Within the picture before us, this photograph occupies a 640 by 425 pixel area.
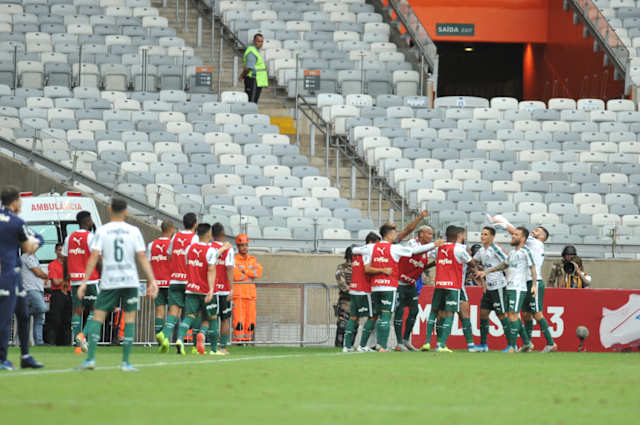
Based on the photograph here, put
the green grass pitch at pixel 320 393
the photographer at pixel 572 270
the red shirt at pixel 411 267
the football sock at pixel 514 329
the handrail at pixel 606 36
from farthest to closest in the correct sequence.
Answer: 1. the handrail at pixel 606 36
2. the photographer at pixel 572 270
3. the football sock at pixel 514 329
4. the red shirt at pixel 411 267
5. the green grass pitch at pixel 320 393

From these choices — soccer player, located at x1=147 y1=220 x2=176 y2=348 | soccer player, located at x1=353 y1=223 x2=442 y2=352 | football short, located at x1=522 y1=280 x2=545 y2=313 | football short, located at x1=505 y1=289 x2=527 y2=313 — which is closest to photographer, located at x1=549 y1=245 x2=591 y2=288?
football short, located at x1=522 y1=280 x2=545 y2=313

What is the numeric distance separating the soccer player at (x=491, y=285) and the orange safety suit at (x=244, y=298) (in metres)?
4.12

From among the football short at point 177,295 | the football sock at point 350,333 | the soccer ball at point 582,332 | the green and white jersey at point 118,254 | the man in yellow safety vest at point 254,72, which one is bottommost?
the soccer ball at point 582,332

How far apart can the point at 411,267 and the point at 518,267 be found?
65.9 inches

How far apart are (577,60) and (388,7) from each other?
6287 millimetres

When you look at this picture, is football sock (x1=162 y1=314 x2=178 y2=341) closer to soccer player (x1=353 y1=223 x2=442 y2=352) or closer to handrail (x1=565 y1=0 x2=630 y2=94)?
soccer player (x1=353 y1=223 x2=442 y2=352)

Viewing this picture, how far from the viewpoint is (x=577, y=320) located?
19.8 metres

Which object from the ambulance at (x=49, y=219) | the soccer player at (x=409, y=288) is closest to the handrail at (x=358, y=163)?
the soccer player at (x=409, y=288)

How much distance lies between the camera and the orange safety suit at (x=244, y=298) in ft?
65.1

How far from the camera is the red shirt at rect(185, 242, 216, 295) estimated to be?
15.6 m

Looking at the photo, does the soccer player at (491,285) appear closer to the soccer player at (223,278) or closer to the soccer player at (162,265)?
the soccer player at (223,278)

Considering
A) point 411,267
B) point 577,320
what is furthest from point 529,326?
point 411,267

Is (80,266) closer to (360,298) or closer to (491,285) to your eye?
(360,298)

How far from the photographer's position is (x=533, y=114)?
29.8 m
